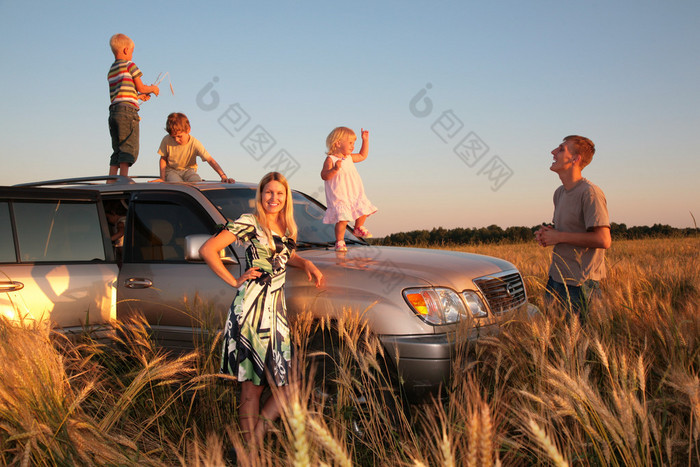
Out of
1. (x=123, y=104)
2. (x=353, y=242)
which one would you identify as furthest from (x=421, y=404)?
(x=123, y=104)

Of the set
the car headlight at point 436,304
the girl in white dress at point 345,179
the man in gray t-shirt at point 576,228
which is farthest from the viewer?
the girl in white dress at point 345,179

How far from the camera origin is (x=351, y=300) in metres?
3.48

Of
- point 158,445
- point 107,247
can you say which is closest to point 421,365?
point 158,445

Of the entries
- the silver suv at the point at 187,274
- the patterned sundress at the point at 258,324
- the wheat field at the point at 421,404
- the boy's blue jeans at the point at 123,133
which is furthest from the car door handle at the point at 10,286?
Result: the boy's blue jeans at the point at 123,133

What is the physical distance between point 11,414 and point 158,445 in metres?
0.72

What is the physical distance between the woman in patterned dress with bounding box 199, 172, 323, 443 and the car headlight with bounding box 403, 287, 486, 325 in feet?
2.20

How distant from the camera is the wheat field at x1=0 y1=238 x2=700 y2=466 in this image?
2068mm

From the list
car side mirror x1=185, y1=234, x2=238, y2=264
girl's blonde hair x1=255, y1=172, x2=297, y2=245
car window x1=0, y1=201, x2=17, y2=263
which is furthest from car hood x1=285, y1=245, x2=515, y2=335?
car window x1=0, y1=201, x2=17, y2=263

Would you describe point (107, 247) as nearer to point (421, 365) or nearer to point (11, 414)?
point (11, 414)

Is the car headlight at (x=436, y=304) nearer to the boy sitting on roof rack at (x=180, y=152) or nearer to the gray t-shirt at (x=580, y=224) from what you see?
the gray t-shirt at (x=580, y=224)

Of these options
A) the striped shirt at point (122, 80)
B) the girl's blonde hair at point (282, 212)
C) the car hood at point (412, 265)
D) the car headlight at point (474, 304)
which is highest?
the striped shirt at point (122, 80)

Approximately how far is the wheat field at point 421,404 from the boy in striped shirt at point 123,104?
3.50 m

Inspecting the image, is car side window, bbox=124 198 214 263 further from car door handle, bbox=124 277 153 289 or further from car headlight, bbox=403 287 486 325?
car headlight, bbox=403 287 486 325

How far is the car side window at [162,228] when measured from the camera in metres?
4.45
